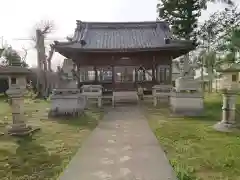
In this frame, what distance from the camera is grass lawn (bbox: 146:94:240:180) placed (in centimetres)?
471

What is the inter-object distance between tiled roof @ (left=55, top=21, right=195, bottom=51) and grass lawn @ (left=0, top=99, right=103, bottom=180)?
852 centimetres

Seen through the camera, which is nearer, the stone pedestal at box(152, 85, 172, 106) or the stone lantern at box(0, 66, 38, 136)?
the stone lantern at box(0, 66, 38, 136)

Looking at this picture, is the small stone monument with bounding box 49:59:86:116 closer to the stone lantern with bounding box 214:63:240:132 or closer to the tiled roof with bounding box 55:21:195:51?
the tiled roof with bounding box 55:21:195:51

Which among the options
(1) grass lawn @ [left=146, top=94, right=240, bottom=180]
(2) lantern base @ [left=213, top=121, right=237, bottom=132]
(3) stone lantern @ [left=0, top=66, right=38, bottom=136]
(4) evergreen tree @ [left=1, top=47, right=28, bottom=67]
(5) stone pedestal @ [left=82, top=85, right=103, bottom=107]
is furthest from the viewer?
(5) stone pedestal @ [left=82, top=85, right=103, bottom=107]

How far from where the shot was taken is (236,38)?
680 inches

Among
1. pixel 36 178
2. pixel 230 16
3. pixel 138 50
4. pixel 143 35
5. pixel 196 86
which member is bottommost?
pixel 36 178

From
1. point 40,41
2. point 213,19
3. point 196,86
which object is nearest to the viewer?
point 196,86

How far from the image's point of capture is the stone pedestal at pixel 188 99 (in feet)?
39.7

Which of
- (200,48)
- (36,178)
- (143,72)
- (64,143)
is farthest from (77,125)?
(200,48)

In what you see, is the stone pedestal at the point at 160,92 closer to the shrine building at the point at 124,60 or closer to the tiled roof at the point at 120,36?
the shrine building at the point at 124,60

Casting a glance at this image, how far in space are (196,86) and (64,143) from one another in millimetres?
7406

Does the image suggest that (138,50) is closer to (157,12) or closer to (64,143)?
(64,143)

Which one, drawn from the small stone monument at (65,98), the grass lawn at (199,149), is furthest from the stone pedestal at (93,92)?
the grass lawn at (199,149)

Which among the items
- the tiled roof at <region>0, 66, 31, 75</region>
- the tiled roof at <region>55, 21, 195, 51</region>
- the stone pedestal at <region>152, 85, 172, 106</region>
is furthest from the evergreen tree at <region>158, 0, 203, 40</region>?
the tiled roof at <region>0, 66, 31, 75</region>
